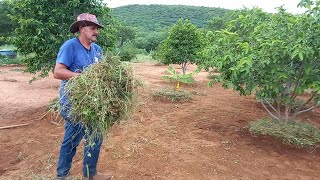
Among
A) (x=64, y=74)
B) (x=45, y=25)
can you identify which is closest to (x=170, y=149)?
(x=64, y=74)

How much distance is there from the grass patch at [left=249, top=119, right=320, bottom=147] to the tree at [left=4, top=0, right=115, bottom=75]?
10.5 ft

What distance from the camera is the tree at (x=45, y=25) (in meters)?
5.75

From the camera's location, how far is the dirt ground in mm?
3791

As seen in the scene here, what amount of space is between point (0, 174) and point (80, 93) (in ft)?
5.74

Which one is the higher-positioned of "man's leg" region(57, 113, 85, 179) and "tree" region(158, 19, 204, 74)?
"tree" region(158, 19, 204, 74)

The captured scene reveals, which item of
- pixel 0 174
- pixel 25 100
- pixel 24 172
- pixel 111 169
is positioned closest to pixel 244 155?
pixel 111 169

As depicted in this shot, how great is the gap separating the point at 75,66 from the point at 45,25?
3.09 metres

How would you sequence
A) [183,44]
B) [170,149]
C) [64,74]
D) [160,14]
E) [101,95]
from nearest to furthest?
[101,95] → [64,74] → [170,149] → [183,44] → [160,14]

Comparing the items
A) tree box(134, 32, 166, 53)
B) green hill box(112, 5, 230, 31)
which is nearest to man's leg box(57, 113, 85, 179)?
tree box(134, 32, 166, 53)

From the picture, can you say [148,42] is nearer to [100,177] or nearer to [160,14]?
[160,14]

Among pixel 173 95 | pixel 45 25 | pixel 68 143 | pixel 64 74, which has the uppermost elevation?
pixel 45 25

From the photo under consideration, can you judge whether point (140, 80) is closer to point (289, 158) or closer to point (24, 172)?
point (24, 172)

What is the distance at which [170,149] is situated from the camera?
14.7 feet

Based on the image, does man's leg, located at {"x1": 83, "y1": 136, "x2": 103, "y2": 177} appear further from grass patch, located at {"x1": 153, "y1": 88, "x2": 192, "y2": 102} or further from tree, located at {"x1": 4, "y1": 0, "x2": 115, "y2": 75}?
grass patch, located at {"x1": 153, "y1": 88, "x2": 192, "y2": 102}
